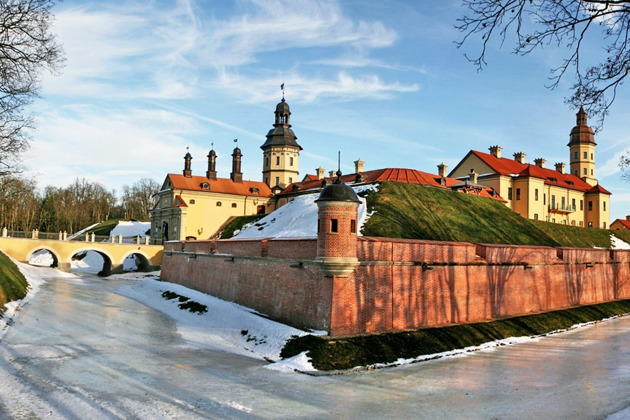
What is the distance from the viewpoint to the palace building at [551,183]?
174ft

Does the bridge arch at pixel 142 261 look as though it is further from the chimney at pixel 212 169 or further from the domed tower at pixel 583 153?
the domed tower at pixel 583 153

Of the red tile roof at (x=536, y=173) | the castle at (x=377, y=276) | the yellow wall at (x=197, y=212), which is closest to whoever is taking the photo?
the castle at (x=377, y=276)

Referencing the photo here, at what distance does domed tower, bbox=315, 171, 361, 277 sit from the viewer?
52.7ft

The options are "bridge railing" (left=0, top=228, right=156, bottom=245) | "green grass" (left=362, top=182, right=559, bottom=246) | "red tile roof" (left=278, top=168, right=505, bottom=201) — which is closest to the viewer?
"green grass" (left=362, top=182, right=559, bottom=246)

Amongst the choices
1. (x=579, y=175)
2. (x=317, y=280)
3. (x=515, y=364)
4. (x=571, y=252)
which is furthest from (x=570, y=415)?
(x=579, y=175)

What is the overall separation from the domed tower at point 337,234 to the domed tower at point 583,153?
5936 centimetres

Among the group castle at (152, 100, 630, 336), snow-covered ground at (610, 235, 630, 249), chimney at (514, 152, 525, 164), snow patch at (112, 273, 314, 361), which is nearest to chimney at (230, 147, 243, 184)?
castle at (152, 100, 630, 336)

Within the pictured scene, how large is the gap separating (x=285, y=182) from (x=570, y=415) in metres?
49.9

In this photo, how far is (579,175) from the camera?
211ft

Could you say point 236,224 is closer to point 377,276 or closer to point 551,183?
point 377,276

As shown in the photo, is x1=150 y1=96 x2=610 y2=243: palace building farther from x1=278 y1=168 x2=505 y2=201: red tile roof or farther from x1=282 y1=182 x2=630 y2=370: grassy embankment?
x1=282 y1=182 x2=630 y2=370: grassy embankment

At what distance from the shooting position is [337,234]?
16.2 meters

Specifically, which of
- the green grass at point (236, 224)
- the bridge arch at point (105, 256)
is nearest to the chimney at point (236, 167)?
the green grass at point (236, 224)

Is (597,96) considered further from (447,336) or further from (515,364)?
(447,336)
